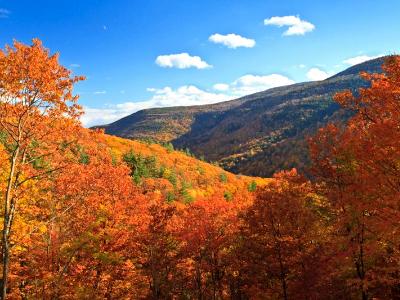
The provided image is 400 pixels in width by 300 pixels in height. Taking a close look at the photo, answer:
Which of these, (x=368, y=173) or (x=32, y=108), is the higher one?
(x=32, y=108)

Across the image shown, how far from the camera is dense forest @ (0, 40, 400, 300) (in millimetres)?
15680

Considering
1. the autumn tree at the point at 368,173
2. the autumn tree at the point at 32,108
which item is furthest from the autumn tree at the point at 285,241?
the autumn tree at the point at 32,108

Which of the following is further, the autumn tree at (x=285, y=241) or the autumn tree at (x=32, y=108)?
the autumn tree at (x=285, y=241)

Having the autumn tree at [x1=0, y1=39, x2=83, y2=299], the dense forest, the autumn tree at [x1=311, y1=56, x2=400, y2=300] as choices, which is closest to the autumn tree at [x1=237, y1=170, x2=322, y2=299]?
the dense forest

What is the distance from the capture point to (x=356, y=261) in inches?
850

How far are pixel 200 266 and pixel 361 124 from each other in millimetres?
25196

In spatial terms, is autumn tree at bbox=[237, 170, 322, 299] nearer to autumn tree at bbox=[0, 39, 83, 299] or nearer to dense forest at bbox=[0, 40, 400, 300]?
dense forest at bbox=[0, 40, 400, 300]

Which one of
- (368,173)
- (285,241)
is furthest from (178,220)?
(368,173)

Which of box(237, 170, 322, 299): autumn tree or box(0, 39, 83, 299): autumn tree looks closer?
box(0, 39, 83, 299): autumn tree

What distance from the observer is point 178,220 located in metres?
46.1

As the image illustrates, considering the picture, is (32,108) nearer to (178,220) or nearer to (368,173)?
(368,173)

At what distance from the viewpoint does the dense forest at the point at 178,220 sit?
15680mm

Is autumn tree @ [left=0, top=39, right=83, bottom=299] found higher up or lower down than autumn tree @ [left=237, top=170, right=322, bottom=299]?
higher up

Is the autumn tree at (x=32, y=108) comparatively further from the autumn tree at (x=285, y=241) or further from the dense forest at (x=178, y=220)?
the autumn tree at (x=285, y=241)
